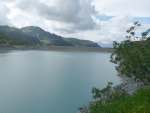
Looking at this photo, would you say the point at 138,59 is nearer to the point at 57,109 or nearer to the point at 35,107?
the point at 57,109

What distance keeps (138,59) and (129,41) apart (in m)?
4.96

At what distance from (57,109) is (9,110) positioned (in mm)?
6194

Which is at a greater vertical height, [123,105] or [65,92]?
[123,105]

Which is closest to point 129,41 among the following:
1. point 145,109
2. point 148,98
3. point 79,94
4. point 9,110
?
point 79,94

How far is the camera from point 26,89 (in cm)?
5722

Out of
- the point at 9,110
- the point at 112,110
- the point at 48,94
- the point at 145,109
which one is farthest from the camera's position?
the point at 48,94

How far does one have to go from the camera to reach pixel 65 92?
54.5 meters

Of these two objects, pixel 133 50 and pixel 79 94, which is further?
pixel 79 94

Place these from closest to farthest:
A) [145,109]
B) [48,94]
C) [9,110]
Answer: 1. [145,109]
2. [9,110]
3. [48,94]

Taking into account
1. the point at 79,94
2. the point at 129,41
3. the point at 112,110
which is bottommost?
the point at 79,94

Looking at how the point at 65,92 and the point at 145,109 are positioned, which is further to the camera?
the point at 65,92

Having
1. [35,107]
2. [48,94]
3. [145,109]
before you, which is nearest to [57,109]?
[35,107]

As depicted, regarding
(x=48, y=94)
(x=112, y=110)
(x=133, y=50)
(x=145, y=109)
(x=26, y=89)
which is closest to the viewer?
(x=145, y=109)

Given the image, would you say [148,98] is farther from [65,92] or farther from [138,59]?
[65,92]
